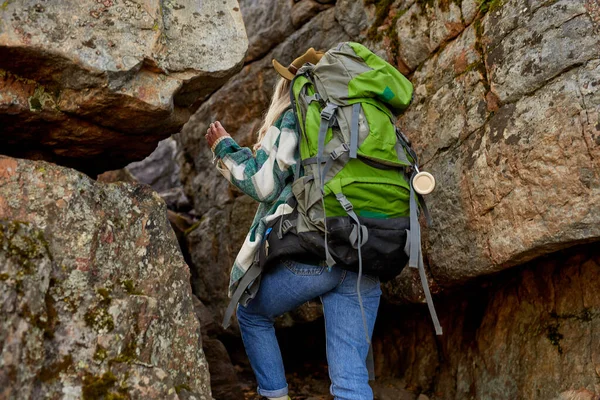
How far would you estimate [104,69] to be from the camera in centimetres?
443

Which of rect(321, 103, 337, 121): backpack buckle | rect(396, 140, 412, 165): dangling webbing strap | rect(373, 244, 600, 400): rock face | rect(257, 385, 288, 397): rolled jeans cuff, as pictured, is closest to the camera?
rect(321, 103, 337, 121): backpack buckle

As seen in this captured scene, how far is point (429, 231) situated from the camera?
6145mm

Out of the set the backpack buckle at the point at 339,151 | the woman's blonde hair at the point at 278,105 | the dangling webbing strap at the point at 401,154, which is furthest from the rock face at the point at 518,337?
the woman's blonde hair at the point at 278,105

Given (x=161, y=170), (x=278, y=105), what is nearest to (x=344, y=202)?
(x=278, y=105)

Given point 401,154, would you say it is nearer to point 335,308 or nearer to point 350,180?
point 350,180

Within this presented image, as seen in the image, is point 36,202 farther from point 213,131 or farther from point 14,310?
point 213,131

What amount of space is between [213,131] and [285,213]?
92 cm

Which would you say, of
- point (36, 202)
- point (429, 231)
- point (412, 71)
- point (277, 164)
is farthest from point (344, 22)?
point (36, 202)

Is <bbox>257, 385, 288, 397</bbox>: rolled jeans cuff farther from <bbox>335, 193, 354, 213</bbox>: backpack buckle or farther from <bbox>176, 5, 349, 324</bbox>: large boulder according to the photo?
<bbox>176, 5, 349, 324</bbox>: large boulder

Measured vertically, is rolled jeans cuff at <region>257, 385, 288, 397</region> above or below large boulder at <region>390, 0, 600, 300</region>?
below

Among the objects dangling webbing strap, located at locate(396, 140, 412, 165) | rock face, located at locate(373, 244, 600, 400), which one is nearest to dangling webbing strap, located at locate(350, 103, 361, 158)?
dangling webbing strap, located at locate(396, 140, 412, 165)

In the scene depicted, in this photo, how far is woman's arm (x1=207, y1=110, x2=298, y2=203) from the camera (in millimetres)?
4652

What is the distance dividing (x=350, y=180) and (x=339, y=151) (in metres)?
0.23

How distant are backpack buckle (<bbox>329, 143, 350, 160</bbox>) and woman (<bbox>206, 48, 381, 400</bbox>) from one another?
1.11ft
